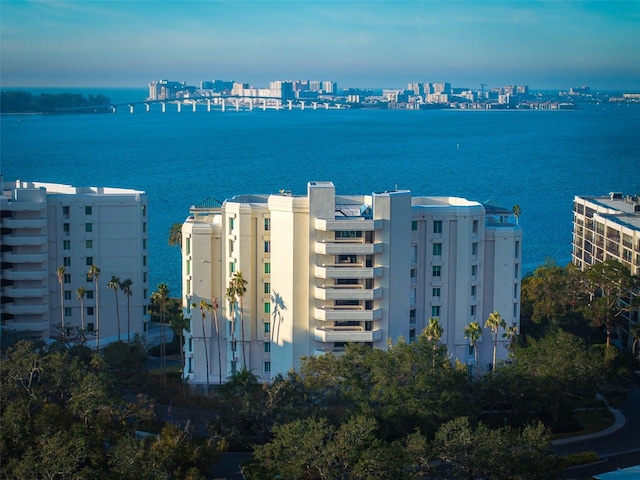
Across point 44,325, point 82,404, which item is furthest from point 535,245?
point 82,404

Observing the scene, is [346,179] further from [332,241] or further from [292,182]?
[332,241]

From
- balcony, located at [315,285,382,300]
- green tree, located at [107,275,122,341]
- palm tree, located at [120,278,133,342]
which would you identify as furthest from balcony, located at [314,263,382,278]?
palm tree, located at [120,278,133,342]

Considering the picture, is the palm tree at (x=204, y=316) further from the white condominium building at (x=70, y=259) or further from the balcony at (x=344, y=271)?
the white condominium building at (x=70, y=259)

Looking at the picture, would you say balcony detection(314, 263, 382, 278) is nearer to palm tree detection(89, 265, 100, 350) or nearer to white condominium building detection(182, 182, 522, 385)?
white condominium building detection(182, 182, 522, 385)

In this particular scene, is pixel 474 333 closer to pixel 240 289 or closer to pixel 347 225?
pixel 347 225

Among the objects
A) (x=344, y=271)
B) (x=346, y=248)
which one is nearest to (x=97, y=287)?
(x=344, y=271)

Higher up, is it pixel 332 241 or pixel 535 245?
pixel 332 241
